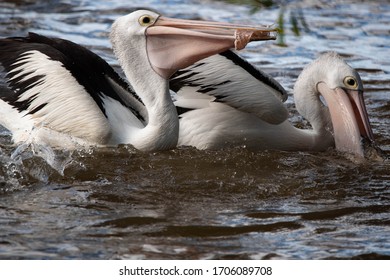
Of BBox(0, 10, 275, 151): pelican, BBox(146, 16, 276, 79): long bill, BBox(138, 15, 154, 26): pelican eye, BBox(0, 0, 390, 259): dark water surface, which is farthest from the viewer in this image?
BBox(138, 15, 154, 26): pelican eye

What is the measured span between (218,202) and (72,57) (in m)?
1.39

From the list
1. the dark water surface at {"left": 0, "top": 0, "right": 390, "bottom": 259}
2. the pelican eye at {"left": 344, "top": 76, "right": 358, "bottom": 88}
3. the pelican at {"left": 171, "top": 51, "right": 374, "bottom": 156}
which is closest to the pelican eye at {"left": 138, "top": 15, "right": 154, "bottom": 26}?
the pelican at {"left": 171, "top": 51, "right": 374, "bottom": 156}

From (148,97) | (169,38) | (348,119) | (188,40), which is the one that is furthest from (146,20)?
(348,119)

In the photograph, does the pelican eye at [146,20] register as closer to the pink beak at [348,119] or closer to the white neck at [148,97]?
the white neck at [148,97]

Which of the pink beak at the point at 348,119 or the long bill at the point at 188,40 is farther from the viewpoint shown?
the pink beak at the point at 348,119

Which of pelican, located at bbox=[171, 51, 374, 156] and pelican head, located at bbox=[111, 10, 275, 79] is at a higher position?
pelican head, located at bbox=[111, 10, 275, 79]

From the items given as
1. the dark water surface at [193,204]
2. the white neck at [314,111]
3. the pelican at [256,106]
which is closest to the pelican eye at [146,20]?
the pelican at [256,106]

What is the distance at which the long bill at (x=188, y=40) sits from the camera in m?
4.84

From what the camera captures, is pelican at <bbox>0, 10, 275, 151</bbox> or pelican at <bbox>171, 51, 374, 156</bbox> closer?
pelican at <bbox>0, 10, 275, 151</bbox>

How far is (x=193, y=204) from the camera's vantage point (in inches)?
172

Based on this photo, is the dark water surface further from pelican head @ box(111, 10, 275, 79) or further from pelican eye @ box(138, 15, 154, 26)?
pelican eye @ box(138, 15, 154, 26)

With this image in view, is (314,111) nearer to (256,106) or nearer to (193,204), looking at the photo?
(256,106)

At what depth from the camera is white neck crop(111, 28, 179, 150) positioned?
502cm

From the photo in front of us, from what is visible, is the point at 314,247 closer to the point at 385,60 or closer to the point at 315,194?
the point at 315,194
